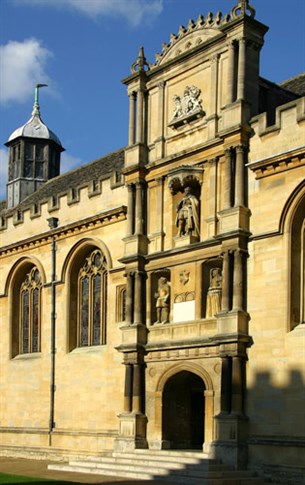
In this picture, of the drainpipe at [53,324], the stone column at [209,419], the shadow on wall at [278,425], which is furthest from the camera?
the drainpipe at [53,324]

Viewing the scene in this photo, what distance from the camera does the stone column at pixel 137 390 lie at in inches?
1050

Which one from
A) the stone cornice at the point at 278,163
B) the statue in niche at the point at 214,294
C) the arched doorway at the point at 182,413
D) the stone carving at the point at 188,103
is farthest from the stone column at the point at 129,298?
the stone cornice at the point at 278,163

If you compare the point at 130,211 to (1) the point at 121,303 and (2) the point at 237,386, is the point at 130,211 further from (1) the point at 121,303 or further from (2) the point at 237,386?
(2) the point at 237,386

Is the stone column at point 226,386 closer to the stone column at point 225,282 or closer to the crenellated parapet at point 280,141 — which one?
the stone column at point 225,282

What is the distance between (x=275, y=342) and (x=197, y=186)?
5.83 metres

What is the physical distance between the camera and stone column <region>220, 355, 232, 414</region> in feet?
77.1

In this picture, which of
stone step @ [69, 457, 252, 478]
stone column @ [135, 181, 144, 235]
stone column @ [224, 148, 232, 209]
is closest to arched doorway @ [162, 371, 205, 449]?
stone step @ [69, 457, 252, 478]

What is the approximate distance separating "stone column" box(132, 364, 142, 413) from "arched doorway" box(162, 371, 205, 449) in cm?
85

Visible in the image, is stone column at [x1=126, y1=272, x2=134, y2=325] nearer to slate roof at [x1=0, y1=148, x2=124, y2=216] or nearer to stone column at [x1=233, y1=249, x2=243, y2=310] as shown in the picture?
stone column at [x1=233, y1=249, x2=243, y2=310]

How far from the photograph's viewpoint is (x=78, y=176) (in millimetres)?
38375

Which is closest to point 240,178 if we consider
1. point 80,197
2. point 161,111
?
point 161,111

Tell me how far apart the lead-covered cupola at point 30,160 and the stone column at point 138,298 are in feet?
52.4

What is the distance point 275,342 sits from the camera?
22.8m

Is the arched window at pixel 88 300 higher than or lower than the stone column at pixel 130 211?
lower
